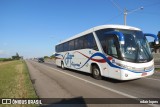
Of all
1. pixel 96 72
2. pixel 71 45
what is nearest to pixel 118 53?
pixel 96 72

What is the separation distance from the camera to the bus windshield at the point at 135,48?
30.6 ft

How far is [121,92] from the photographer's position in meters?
8.20

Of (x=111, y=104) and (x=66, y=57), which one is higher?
(x=66, y=57)

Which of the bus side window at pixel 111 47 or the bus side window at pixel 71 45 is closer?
the bus side window at pixel 111 47

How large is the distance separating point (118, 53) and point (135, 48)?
3.21 ft

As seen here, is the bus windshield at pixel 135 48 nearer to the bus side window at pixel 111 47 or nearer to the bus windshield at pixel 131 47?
the bus windshield at pixel 131 47

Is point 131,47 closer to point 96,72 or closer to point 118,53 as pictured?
point 118,53

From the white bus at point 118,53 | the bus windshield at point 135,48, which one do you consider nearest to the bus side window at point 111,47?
the white bus at point 118,53

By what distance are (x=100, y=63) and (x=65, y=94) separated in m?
3.88

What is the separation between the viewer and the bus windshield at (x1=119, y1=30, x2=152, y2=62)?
9312mm

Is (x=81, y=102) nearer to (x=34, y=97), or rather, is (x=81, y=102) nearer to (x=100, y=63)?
(x=34, y=97)

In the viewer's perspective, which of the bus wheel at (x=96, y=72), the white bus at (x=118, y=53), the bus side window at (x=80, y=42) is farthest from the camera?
the bus side window at (x=80, y=42)

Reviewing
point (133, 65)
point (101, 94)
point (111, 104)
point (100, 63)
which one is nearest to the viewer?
point (111, 104)

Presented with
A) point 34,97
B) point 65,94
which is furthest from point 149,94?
point 34,97
